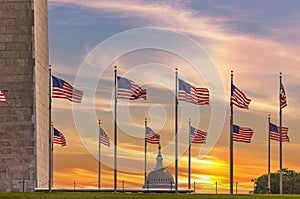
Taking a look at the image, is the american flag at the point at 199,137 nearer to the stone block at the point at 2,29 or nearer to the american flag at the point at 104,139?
the american flag at the point at 104,139

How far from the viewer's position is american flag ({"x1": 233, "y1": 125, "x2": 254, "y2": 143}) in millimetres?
67438

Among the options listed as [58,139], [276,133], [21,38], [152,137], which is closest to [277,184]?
[152,137]

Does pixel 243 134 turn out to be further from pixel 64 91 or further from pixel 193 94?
pixel 64 91

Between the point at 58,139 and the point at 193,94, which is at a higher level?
the point at 193,94

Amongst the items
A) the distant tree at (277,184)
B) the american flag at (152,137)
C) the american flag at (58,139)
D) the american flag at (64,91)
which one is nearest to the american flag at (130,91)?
the american flag at (64,91)

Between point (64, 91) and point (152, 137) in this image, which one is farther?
point (152, 137)

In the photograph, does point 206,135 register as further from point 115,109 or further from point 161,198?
point 161,198

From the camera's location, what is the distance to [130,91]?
218ft

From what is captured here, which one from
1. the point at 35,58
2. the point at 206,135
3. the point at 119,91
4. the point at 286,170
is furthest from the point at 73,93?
the point at 286,170

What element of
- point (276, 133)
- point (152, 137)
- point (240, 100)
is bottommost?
point (152, 137)

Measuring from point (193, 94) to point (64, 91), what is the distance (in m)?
9.99

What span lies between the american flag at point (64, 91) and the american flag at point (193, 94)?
8.12 m

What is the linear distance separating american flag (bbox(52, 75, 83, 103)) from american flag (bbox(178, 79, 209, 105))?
8.12 metres

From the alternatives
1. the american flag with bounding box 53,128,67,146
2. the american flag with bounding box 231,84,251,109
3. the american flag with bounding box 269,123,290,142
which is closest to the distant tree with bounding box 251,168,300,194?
the american flag with bounding box 269,123,290,142
